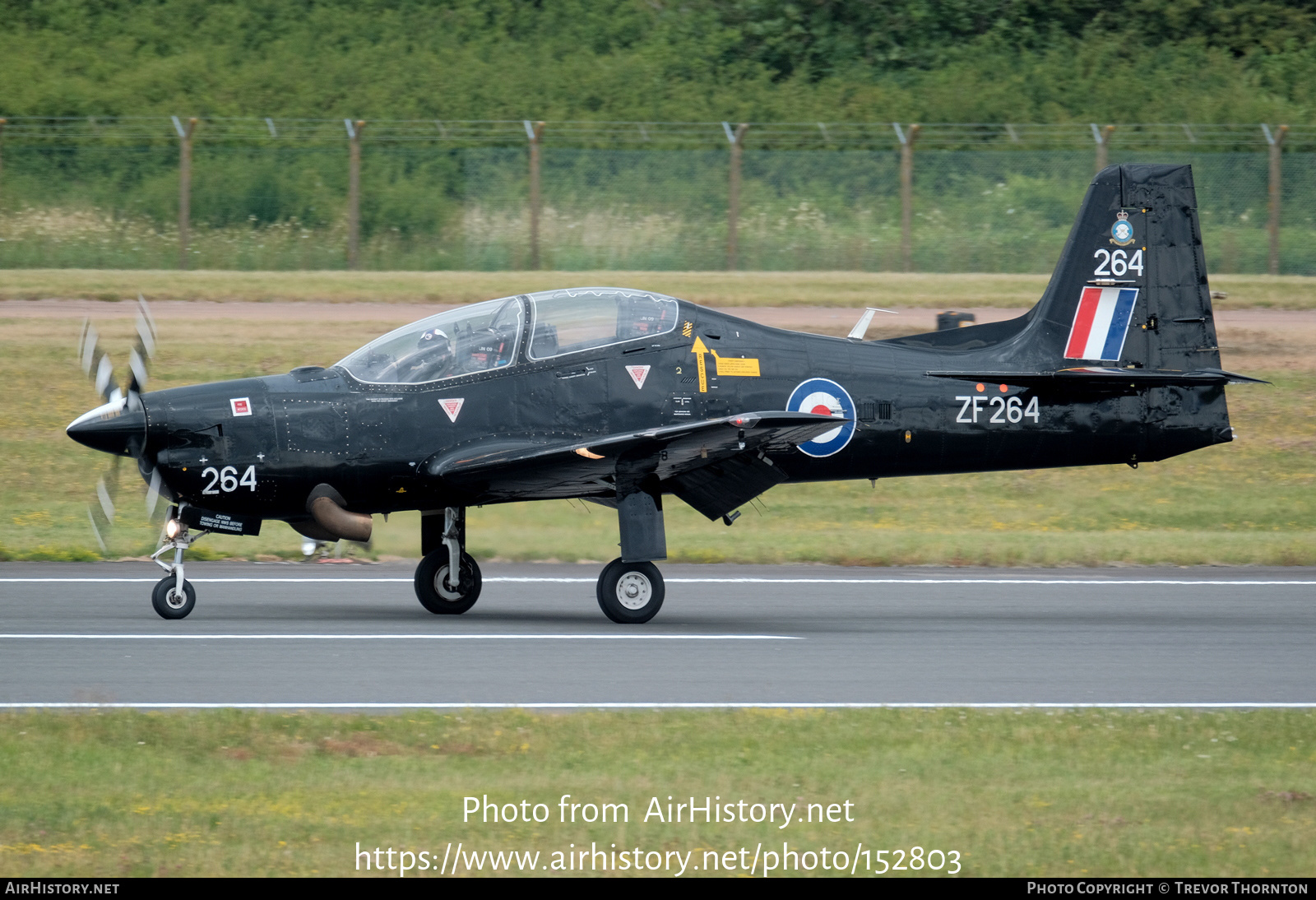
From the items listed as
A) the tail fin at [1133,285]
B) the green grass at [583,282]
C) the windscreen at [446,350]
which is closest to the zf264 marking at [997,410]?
the tail fin at [1133,285]

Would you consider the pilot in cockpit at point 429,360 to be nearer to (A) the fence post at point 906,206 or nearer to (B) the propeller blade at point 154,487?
(B) the propeller blade at point 154,487

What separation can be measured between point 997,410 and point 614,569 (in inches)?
145

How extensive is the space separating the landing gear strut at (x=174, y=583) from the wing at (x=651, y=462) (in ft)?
6.47

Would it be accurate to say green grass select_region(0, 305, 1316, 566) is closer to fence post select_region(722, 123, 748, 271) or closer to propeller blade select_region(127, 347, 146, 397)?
propeller blade select_region(127, 347, 146, 397)

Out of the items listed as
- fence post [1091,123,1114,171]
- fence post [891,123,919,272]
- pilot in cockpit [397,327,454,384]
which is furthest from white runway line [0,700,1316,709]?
fence post [1091,123,1114,171]

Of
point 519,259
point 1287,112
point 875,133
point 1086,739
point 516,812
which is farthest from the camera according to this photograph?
point 1287,112

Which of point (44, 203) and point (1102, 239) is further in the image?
point (44, 203)

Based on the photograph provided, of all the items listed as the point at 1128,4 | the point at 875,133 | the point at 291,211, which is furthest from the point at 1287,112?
the point at 291,211

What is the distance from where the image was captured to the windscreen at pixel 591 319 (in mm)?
12875

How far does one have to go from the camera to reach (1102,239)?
14469mm

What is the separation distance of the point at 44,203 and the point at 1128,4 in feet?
86.6

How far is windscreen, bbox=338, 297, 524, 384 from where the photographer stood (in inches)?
500

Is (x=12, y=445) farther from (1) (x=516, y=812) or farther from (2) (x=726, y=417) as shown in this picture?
(1) (x=516, y=812)

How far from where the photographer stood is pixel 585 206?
99.6 ft
